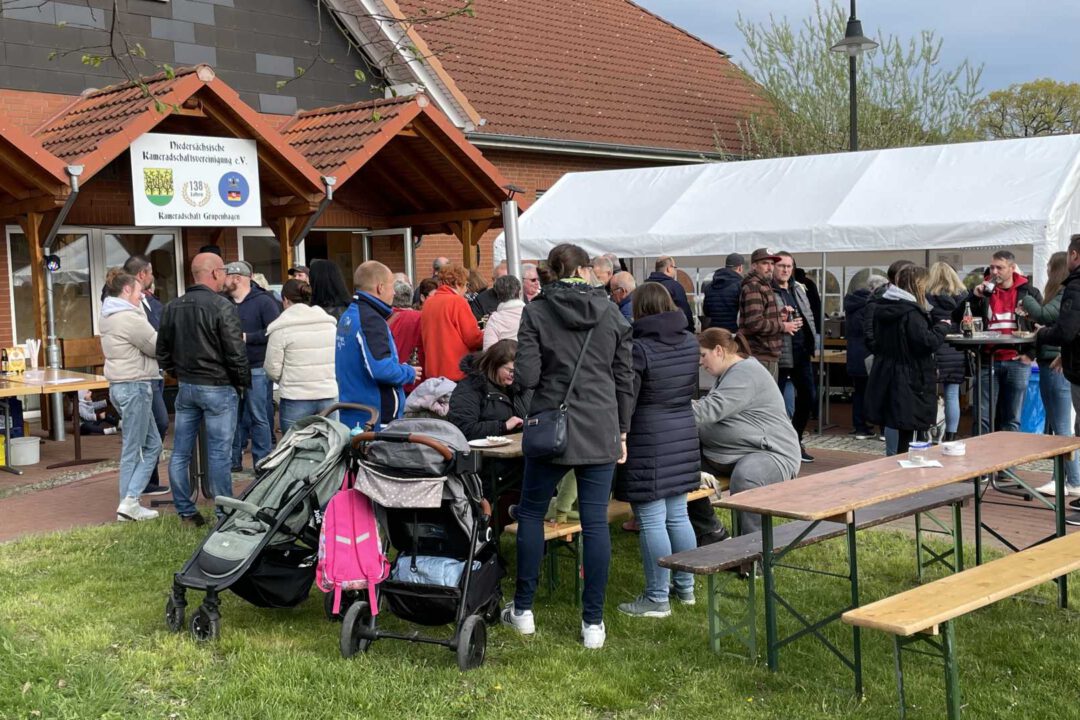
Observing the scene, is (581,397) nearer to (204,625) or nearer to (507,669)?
(507,669)

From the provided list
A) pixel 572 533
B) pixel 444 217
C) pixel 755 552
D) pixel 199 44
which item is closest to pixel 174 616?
pixel 572 533

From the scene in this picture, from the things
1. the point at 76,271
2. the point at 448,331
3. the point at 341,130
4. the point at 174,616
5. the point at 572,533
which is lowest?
the point at 174,616

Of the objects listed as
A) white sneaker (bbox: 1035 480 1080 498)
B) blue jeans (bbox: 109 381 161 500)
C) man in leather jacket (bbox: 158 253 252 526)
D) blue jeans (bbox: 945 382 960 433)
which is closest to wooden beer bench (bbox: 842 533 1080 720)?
white sneaker (bbox: 1035 480 1080 498)

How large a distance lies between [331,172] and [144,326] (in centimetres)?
496

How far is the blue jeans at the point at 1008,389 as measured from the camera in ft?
29.7

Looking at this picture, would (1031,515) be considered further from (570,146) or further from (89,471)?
(570,146)

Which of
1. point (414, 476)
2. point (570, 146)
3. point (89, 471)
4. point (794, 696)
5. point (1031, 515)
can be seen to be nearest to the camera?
point (794, 696)

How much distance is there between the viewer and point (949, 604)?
4.17 metres

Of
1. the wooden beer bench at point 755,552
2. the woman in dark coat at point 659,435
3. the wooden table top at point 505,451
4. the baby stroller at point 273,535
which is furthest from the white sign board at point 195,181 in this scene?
the wooden beer bench at point 755,552

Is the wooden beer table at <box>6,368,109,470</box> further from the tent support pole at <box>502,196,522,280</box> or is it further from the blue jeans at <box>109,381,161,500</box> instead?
the tent support pole at <box>502,196,522,280</box>

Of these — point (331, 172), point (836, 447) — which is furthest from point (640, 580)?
point (331, 172)

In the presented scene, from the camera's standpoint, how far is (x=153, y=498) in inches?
355

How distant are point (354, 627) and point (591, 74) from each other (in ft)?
55.8

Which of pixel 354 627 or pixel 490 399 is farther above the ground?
pixel 490 399
